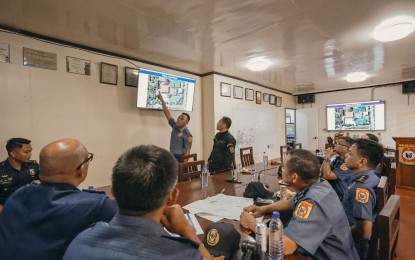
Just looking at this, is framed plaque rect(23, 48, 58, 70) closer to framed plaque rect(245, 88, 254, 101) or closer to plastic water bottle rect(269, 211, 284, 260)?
plastic water bottle rect(269, 211, 284, 260)

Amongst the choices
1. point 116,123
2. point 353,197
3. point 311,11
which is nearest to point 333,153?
point 353,197

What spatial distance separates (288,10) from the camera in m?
2.18

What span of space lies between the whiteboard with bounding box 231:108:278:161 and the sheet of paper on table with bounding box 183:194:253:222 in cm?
332

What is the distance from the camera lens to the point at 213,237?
94cm

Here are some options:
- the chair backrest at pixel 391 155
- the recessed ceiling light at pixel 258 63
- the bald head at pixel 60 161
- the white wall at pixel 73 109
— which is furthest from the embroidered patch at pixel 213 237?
the chair backrest at pixel 391 155

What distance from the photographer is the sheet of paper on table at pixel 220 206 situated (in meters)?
1.41

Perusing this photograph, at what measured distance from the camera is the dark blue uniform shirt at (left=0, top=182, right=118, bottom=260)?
817mm

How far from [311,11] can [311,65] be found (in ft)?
6.96

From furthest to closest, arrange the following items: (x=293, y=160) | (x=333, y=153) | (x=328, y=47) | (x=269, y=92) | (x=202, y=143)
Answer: (x=269, y=92)
(x=202, y=143)
(x=328, y=47)
(x=333, y=153)
(x=293, y=160)

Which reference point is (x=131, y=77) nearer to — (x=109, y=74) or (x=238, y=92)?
(x=109, y=74)

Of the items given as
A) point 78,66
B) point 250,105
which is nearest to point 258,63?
point 250,105

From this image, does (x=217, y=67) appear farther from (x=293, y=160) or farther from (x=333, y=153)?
(x=293, y=160)

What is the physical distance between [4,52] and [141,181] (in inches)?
111

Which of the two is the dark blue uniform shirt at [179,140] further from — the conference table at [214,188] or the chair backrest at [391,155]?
the chair backrest at [391,155]
